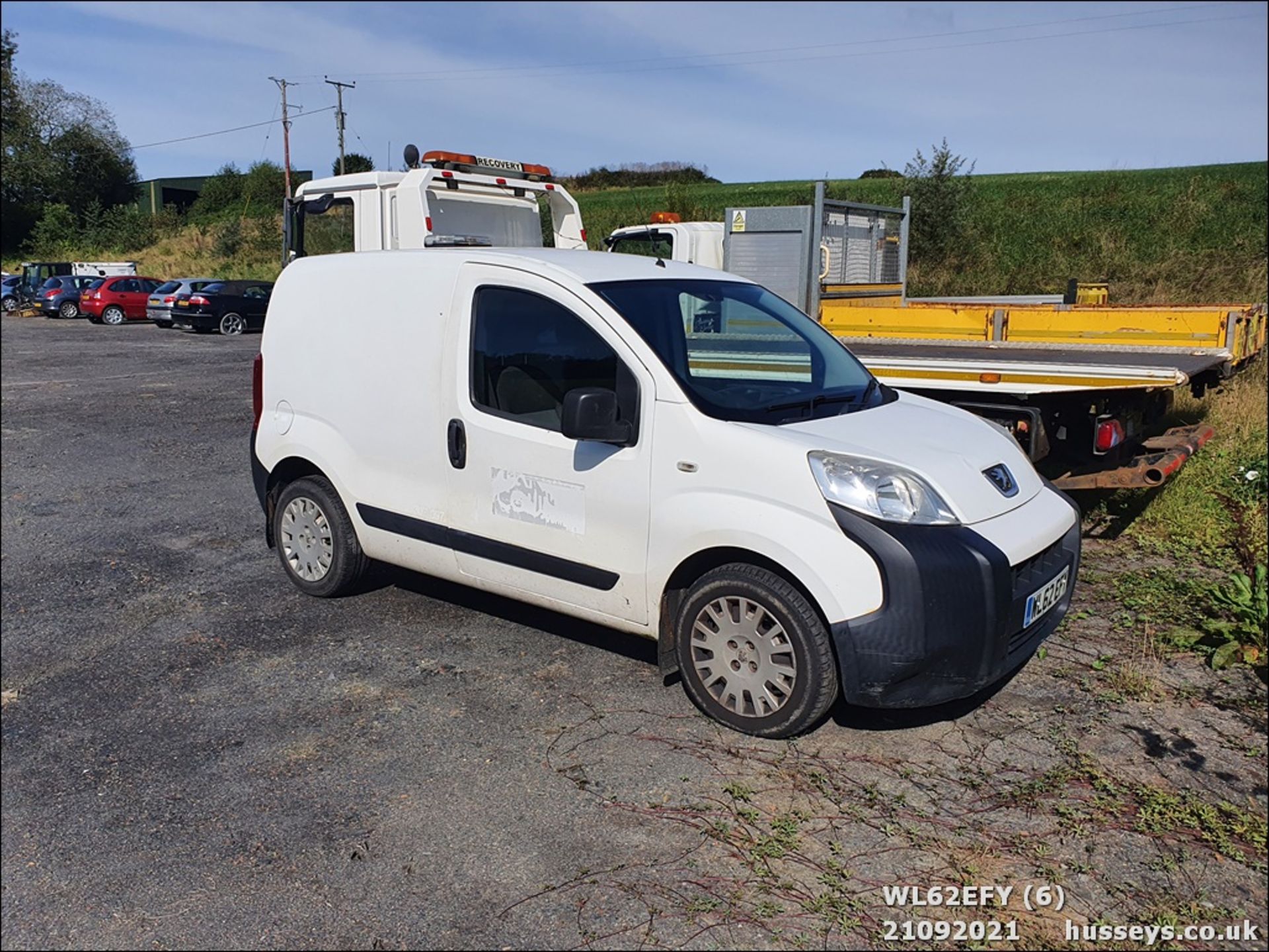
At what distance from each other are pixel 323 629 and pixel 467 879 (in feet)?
7.75

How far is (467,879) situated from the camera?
2.95 m

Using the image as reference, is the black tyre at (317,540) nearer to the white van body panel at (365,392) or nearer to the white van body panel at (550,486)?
the white van body panel at (365,392)

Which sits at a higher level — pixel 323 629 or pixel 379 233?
pixel 379 233

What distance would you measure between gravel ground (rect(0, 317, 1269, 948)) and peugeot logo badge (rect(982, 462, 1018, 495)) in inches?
36.1

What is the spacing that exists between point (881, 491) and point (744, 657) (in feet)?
2.73

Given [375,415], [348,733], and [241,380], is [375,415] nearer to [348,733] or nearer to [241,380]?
[348,733]

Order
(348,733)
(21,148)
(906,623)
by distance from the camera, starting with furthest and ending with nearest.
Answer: (21,148)
(348,733)
(906,623)

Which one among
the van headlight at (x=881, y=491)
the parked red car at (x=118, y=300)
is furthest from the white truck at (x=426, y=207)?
the parked red car at (x=118, y=300)

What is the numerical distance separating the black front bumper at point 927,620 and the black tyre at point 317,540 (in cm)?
273

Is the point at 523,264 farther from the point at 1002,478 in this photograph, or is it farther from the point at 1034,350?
the point at 1034,350

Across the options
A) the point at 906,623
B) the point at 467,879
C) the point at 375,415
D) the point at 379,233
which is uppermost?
the point at 379,233

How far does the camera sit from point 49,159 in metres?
6.98

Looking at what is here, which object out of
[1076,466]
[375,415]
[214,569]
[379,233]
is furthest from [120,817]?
[379,233]

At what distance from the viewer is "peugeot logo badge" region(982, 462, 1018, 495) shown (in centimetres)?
394
